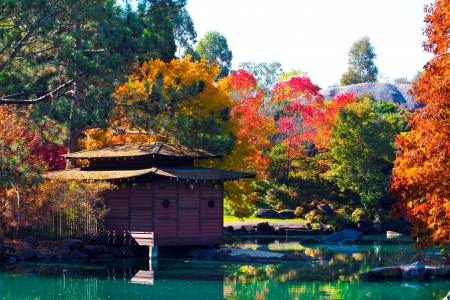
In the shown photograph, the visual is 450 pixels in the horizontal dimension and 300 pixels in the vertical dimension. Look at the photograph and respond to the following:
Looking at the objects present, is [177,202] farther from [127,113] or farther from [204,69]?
[204,69]

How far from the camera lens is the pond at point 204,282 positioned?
17469 millimetres

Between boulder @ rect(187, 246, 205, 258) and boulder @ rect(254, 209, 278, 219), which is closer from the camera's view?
boulder @ rect(187, 246, 205, 258)

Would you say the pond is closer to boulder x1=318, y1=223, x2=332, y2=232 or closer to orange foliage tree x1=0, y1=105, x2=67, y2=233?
orange foliage tree x1=0, y1=105, x2=67, y2=233

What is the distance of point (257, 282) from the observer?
64.6ft

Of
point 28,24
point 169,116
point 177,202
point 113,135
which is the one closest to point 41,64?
point 28,24

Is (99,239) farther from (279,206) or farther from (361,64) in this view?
(361,64)

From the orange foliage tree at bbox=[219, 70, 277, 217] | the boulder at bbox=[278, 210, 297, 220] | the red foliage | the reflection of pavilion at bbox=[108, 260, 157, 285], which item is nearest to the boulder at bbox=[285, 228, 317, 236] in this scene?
the orange foliage tree at bbox=[219, 70, 277, 217]

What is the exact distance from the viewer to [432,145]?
709 inches

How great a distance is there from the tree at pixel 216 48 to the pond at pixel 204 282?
5580cm

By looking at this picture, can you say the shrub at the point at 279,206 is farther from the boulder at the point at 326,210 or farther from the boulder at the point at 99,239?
the boulder at the point at 99,239

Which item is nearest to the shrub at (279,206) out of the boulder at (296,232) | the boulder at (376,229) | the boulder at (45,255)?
the boulder at (296,232)

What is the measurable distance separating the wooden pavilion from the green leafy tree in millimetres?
18659

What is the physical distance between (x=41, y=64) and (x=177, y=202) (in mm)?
8039

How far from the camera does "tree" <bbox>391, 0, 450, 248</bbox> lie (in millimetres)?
17828
